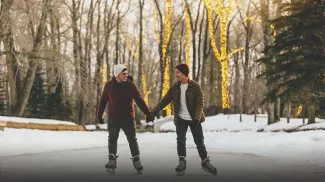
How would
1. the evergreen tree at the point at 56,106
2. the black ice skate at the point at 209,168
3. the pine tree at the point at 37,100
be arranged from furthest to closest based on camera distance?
the evergreen tree at the point at 56,106 → the pine tree at the point at 37,100 → the black ice skate at the point at 209,168

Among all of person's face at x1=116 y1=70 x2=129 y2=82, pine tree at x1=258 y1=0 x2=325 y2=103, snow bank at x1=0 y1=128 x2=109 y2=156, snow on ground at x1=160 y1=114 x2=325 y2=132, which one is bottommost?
snow bank at x1=0 y1=128 x2=109 y2=156

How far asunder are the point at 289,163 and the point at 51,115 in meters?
27.9

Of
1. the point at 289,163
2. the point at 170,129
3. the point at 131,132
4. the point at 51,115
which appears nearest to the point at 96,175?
the point at 131,132

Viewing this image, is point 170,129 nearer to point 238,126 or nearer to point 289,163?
point 238,126

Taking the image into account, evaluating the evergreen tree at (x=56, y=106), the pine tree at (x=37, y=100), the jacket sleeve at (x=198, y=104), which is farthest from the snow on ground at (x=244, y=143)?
the pine tree at (x=37, y=100)

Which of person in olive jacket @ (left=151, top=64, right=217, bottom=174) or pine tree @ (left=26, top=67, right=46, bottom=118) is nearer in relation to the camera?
person in olive jacket @ (left=151, top=64, right=217, bottom=174)

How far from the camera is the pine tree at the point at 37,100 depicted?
35969 millimetres

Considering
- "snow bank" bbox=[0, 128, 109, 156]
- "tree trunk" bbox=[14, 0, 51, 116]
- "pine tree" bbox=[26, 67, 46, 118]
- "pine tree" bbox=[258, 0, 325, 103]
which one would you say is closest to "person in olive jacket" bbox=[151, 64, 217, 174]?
"snow bank" bbox=[0, 128, 109, 156]

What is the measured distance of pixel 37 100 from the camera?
36312 mm

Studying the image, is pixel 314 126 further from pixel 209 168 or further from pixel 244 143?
pixel 209 168

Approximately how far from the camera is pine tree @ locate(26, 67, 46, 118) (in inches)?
1416

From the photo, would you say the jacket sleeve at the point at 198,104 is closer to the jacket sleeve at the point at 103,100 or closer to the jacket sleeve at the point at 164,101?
Result: the jacket sleeve at the point at 164,101

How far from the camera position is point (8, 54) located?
21.5m

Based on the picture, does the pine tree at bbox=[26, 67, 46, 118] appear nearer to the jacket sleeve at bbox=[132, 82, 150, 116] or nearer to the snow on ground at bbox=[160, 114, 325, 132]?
the snow on ground at bbox=[160, 114, 325, 132]
